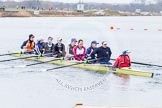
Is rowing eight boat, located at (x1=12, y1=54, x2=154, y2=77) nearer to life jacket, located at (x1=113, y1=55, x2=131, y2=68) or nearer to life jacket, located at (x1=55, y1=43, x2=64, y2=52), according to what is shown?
life jacket, located at (x1=113, y1=55, x2=131, y2=68)

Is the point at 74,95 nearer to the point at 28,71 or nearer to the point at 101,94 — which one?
the point at 101,94

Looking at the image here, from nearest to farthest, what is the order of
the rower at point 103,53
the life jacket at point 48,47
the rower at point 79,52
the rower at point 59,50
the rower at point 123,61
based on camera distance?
1. the rower at point 123,61
2. the rower at point 103,53
3. the rower at point 79,52
4. the rower at point 59,50
5. the life jacket at point 48,47

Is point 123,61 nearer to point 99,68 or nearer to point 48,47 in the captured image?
point 99,68

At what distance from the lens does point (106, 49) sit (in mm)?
27391

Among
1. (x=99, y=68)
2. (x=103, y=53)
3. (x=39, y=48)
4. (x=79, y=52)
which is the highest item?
(x=103, y=53)

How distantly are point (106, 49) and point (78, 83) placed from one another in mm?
3737

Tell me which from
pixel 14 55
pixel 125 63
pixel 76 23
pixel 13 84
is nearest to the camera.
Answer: pixel 13 84

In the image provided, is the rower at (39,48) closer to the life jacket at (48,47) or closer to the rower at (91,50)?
the life jacket at (48,47)

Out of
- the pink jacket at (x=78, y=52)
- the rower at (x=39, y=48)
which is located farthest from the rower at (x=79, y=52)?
the rower at (x=39, y=48)

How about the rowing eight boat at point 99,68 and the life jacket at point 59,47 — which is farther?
the life jacket at point 59,47

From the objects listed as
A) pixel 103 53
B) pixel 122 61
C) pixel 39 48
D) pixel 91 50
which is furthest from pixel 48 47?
pixel 122 61

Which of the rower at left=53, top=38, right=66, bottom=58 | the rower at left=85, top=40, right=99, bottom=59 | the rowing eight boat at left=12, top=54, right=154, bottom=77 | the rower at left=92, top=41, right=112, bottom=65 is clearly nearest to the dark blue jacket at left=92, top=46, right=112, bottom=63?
the rower at left=92, top=41, right=112, bottom=65

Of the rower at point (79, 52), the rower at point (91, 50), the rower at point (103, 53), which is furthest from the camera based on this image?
the rower at point (79, 52)

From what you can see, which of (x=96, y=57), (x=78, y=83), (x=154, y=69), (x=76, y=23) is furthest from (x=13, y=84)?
(x=76, y=23)
